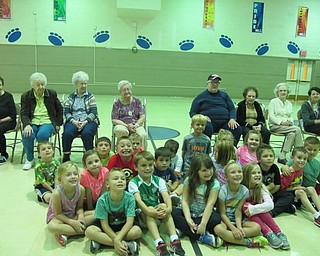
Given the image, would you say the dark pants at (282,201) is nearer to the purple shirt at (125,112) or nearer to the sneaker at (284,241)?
the sneaker at (284,241)

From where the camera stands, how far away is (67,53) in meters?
10.0

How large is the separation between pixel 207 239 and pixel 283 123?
106 inches

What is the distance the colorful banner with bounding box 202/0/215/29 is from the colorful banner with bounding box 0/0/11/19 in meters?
5.54

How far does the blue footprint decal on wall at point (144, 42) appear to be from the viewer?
10.2 meters

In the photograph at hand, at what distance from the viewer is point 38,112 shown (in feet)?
14.3

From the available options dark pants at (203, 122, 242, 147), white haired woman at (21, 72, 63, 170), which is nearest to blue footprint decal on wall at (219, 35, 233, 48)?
dark pants at (203, 122, 242, 147)

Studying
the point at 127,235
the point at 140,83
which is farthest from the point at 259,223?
the point at 140,83

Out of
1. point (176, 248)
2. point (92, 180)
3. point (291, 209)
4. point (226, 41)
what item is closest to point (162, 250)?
point (176, 248)

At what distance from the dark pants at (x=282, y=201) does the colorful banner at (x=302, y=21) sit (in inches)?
348

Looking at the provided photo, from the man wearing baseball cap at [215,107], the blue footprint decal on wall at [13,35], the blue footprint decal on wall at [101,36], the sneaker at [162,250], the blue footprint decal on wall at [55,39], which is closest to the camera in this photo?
the sneaker at [162,250]

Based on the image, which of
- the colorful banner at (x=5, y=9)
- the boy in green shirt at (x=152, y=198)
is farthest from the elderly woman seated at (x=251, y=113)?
the colorful banner at (x=5, y=9)

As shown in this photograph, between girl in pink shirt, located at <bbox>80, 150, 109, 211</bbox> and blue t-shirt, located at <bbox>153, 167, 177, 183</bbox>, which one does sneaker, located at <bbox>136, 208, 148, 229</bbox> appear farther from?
blue t-shirt, located at <bbox>153, 167, 177, 183</bbox>

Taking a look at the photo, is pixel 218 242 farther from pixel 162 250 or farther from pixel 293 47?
pixel 293 47

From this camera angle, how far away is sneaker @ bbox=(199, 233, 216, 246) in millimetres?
2634
